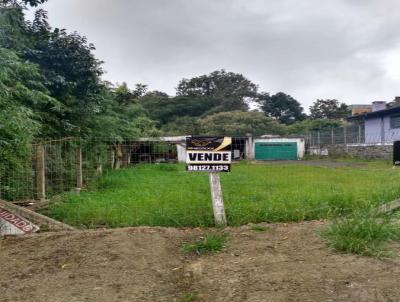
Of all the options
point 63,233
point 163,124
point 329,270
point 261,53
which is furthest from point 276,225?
point 163,124

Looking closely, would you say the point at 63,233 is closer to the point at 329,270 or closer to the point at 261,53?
the point at 329,270

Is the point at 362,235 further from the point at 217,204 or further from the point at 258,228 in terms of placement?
the point at 217,204

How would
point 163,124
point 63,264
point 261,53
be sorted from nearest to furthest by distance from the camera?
point 63,264
point 261,53
point 163,124

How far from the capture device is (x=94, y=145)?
10.0m

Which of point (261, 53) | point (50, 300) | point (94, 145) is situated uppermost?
point (261, 53)

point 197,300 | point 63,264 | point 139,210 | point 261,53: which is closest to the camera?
point 197,300

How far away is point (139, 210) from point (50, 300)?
9.37 ft

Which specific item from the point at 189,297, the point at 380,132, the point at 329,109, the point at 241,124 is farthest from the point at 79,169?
the point at 329,109

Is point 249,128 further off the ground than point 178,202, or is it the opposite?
point 249,128

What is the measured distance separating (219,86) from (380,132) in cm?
3405

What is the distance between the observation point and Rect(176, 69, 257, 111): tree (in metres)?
61.8

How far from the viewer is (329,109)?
62469mm

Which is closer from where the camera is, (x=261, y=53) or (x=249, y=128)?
(x=261, y=53)

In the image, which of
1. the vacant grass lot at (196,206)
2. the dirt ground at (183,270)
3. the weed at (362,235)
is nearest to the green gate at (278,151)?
the vacant grass lot at (196,206)
